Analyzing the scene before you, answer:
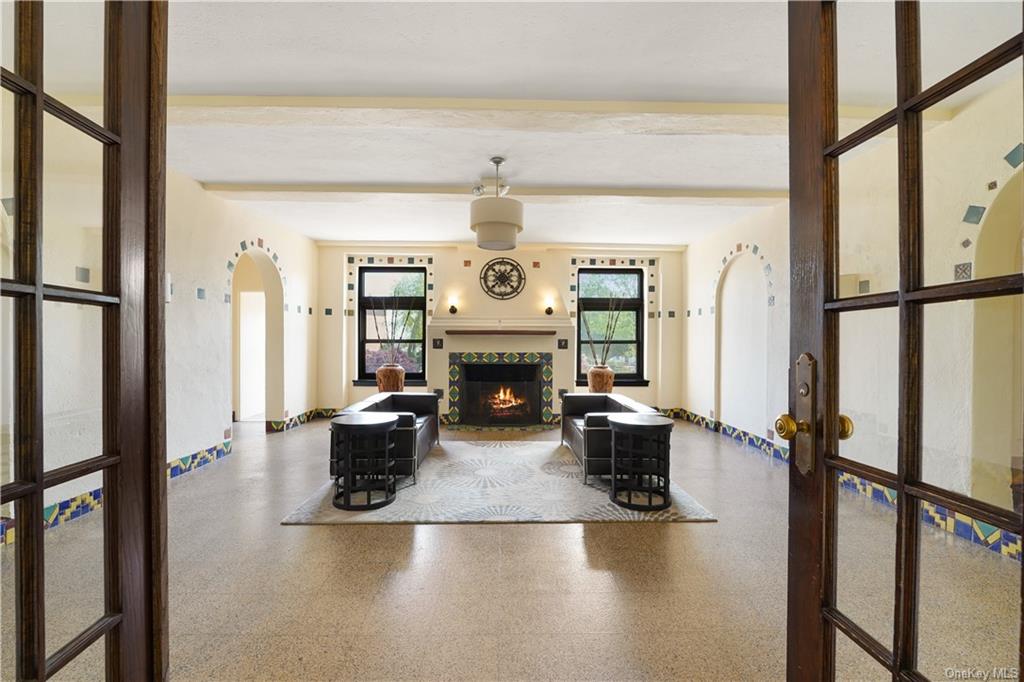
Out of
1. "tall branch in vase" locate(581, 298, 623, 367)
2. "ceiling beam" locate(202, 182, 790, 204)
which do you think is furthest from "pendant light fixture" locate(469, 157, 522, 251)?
Result: "tall branch in vase" locate(581, 298, 623, 367)

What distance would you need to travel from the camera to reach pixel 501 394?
7012 mm

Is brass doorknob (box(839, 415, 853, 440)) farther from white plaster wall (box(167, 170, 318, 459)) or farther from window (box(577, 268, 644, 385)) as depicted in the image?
window (box(577, 268, 644, 385))

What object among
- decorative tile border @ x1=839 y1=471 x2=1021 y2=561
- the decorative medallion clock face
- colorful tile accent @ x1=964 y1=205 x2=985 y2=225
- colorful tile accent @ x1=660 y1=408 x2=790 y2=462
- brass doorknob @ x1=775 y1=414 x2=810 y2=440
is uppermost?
the decorative medallion clock face

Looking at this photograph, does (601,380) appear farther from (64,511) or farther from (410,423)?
(64,511)

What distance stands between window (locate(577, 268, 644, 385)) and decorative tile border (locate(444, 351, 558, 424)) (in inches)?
33.0

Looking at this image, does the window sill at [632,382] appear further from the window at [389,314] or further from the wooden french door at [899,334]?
the wooden french door at [899,334]

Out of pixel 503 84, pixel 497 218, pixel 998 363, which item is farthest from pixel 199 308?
pixel 998 363

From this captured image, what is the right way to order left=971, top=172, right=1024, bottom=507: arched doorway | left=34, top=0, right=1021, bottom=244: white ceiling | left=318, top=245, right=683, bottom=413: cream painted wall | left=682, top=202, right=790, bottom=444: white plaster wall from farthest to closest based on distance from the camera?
left=318, top=245, right=683, bottom=413: cream painted wall < left=682, top=202, right=790, bottom=444: white plaster wall < left=34, top=0, right=1021, bottom=244: white ceiling < left=971, top=172, right=1024, bottom=507: arched doorway

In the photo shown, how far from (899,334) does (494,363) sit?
6331 millimetres

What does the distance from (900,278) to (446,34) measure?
7.21ft

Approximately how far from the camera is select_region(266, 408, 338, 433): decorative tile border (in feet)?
20.0

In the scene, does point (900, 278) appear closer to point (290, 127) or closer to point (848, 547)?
point (848, 547)

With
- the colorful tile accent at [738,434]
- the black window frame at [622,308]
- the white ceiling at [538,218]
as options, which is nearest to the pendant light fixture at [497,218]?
the white ceiling at [538,218]

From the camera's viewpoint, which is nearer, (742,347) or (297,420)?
(742,347)
